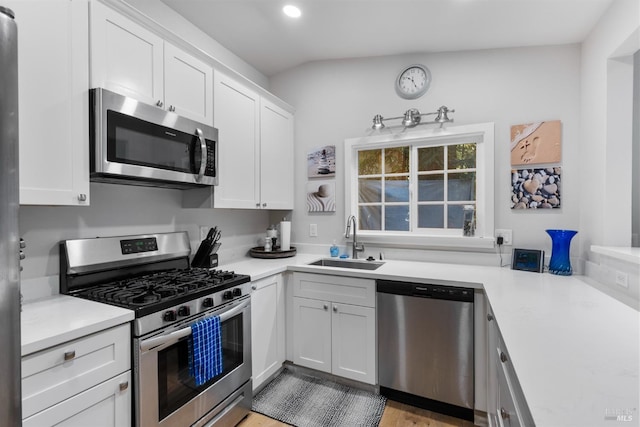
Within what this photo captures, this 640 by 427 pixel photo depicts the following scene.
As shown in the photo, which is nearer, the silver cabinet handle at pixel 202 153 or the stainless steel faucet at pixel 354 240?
the silver cabinet handle at pixel 202 153

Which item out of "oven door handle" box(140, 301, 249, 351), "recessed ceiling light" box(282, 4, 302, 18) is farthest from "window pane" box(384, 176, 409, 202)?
"oven door handle" box(140, 301, 249, 351)

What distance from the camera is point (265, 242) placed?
2.97 m

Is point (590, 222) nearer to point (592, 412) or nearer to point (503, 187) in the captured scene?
point (503, 187)

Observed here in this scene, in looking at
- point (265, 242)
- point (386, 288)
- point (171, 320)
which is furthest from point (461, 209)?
point (171, 320)

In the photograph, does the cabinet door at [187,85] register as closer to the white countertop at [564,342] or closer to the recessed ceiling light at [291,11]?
the recessed ceiling light at [291,11]

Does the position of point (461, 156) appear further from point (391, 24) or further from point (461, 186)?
point (391, 24)

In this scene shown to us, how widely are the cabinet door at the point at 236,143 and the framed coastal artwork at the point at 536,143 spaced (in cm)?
203

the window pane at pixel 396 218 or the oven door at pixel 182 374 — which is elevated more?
Result: the window pane at pixel 396 218

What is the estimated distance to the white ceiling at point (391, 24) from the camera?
2.01m

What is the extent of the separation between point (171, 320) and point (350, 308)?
4.01ft

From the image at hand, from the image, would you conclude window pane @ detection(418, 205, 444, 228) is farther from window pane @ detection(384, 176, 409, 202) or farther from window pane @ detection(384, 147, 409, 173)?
window pane @ detection(384, 147, 409, 173)

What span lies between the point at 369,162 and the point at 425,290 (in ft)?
4.53

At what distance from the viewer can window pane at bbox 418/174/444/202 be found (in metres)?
2.71

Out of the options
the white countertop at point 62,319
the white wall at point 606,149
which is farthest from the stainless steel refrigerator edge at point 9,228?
the white wall at point 606,149
